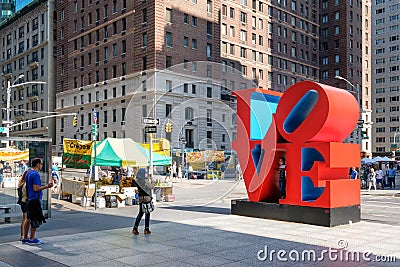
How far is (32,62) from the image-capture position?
89562 mm

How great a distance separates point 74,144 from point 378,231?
14630 mm

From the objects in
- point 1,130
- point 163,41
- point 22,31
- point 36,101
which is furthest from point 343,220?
point 22,31

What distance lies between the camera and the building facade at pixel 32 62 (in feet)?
275

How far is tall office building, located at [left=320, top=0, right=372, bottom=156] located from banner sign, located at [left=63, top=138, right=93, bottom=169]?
76.2 metres

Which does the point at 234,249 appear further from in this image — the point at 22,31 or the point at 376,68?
the point at 376,68

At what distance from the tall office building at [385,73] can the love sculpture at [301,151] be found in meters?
107

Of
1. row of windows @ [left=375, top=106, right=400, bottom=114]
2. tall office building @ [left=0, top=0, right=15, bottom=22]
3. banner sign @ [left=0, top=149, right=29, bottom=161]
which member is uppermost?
tall office building @ [left=0, top=0, right=15, bottom=22]

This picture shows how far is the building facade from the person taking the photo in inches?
3295

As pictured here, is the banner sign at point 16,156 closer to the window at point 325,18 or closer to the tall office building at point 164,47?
the tall office building at point 164,47

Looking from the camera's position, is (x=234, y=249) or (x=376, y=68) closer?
(x=234, y=249)

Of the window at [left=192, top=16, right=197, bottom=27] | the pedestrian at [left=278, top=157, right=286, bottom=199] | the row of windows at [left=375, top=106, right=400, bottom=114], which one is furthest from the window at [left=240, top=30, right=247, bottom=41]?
the pedestrian at [left=278, top=157, right=286, bottom=199]

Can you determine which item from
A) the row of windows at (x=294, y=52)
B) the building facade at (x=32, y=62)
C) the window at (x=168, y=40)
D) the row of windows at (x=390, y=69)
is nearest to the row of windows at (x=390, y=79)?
the row of windows at (x=390, y=69)

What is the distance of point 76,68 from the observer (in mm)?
74125

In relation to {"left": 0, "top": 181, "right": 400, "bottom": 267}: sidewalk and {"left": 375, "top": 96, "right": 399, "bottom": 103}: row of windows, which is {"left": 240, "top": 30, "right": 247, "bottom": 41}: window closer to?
{"left": 375, "top": 96, "right": 399, "bottom": 103}: row of windows
